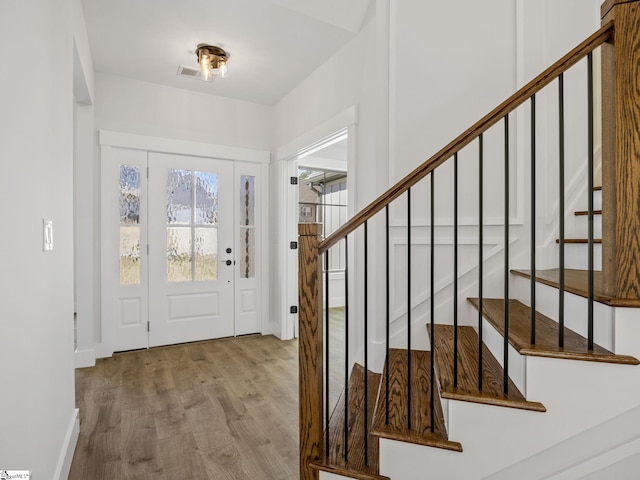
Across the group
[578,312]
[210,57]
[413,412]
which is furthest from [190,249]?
[578,312]

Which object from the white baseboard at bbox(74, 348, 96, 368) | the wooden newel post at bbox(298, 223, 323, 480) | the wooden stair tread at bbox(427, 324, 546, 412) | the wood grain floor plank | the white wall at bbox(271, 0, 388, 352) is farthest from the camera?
the white baseboard at bbox(74, 348, 96, 368)

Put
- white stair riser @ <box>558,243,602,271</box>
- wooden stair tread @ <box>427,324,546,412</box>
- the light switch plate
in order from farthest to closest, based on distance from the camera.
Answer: white stair riser @ <box>558,243,602,271</box>, the light switch plate, wooden stair tread @ <box>427,324,546,412</box>

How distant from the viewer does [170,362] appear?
11.0 feet

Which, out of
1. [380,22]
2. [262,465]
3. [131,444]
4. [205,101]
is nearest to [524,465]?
[262,465]

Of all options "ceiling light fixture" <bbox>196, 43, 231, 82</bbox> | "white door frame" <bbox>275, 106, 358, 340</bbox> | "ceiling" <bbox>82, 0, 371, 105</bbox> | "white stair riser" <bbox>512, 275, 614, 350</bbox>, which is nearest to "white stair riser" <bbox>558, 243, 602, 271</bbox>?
"white stair riser" <bbox>512, 275, 614, 350</bbox>

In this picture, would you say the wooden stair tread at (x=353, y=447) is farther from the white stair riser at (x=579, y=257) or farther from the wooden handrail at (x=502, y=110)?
the white stair riser at (x=579, y=257)

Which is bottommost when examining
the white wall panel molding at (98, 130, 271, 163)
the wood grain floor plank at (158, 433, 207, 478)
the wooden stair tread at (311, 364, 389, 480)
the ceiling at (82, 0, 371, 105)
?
the wood grain floor plank at (158, 433, 207, 478)

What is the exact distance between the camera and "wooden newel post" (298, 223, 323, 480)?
158 cm

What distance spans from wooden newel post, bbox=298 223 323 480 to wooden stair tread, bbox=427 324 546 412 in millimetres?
502

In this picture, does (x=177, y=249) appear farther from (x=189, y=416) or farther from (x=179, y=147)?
(x=189, y=416)

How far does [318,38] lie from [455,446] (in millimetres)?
2936

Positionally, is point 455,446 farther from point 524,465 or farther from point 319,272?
point 319,272

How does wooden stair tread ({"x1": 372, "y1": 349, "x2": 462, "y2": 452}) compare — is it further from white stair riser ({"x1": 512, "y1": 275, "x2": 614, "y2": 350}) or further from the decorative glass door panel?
the decorative glass door panel

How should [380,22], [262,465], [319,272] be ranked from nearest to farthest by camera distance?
[319,272]
[262,465]
[380,22]
